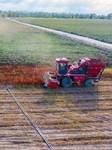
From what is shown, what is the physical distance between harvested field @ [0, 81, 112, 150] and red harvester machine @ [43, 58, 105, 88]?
0.28 metres

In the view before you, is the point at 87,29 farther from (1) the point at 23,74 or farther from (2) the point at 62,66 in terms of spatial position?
(2) the point at 62,66

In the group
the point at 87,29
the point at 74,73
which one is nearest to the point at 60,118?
the point at 74,73

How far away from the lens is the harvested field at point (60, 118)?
7336 mm

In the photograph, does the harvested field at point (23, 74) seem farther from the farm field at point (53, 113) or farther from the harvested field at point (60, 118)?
the harvested field at point (60, 118)

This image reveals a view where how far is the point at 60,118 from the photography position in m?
8.69

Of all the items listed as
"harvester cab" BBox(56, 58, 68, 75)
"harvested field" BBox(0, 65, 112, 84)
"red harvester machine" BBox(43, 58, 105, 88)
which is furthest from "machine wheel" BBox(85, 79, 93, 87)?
"harvested field" BBox(0, 65, 112, 84)

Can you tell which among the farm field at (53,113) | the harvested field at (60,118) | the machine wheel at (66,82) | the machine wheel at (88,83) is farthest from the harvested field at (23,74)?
the machine wheel at (88,83)

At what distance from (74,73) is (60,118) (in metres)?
3.08

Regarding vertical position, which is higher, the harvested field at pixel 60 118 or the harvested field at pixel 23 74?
the harvested field at pixel 23 74

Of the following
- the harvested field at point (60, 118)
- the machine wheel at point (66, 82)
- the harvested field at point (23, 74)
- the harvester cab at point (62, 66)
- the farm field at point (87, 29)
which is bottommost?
the farm field at point (87, 29)

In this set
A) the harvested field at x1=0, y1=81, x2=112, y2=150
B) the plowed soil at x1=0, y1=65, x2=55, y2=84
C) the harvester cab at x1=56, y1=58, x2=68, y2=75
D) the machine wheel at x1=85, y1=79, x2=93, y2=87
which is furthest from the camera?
the plowed soil at x1=0, y1=65, x2=55, y2=84

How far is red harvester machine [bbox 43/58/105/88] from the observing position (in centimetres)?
1133

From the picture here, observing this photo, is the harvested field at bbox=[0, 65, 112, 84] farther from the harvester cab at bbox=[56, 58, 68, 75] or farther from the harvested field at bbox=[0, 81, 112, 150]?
the harvester cab at bbox=[56, 58, 68, 75]

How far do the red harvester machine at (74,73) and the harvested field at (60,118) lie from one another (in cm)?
28
